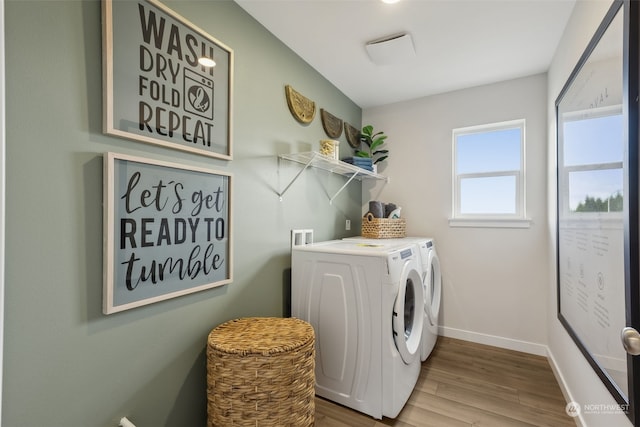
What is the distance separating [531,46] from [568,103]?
2.42 feet

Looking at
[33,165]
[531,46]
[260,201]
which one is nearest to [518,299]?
[531,46]

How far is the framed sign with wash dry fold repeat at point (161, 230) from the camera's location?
3.49 ft

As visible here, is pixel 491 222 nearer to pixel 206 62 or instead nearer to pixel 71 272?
pixel 206 62

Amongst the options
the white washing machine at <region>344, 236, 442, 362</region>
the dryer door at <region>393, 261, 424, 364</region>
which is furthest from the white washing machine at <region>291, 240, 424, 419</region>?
the white washing machine at <region>344, 236, 442, 362</region>

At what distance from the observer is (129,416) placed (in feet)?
3.72

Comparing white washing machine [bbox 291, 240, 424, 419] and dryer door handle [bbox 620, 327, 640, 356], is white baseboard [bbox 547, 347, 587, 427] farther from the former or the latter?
dryer door handle [bbox 620, 327, 640, 356]

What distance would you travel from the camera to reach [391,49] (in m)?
2.02

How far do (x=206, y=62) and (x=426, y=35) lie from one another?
1.45 metres

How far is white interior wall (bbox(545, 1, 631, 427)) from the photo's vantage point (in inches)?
48.7

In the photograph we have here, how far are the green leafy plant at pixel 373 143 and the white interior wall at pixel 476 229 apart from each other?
0.28ft

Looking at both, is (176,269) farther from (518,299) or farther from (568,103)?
(518,299)

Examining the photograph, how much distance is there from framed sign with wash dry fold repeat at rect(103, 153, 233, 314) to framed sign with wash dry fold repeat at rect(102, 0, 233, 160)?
0.14 meters

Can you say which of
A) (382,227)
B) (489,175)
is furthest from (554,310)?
(382,227)

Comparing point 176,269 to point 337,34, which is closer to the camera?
point 176,269
